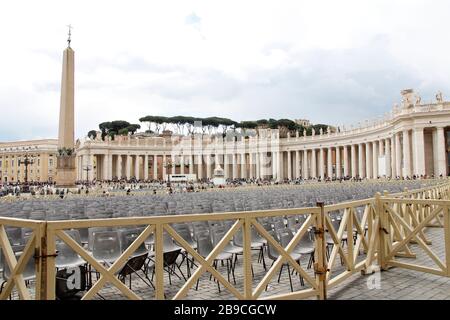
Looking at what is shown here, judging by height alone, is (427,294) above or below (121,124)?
below

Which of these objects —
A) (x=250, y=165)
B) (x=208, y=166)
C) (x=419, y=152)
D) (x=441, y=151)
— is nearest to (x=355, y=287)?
(x=419, y=152)

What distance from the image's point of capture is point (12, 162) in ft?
411

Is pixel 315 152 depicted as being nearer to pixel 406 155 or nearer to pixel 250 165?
pixel 250 165

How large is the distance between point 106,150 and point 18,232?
88.4 m

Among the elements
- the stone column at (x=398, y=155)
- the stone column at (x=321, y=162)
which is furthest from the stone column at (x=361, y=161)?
the stone column at (x=398, y=155)

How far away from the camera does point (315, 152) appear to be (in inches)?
3410

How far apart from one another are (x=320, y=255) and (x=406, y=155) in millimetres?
57431

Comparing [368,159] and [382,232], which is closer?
[382,232]

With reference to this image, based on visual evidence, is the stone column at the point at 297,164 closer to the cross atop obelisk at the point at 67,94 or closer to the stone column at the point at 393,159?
the stone column at the point at 393,159

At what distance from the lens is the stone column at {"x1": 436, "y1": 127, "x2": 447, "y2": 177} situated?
53125mm

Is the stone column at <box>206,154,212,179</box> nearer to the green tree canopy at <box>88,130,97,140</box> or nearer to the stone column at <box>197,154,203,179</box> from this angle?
the stone column at <box>197,154,203,179</box>

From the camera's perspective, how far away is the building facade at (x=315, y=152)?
53.9 m
